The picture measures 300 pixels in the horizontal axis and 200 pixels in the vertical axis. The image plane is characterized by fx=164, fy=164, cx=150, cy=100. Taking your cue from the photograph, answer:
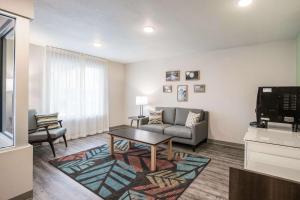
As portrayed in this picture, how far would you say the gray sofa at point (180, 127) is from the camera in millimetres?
3620

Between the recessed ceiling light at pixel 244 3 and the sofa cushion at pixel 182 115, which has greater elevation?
the recessed ceiling light at pixel 244 3

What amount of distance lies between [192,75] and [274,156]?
307 cm

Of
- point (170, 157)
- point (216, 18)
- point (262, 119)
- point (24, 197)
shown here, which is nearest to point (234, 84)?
point (262, 119)

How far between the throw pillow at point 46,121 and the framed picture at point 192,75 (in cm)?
349

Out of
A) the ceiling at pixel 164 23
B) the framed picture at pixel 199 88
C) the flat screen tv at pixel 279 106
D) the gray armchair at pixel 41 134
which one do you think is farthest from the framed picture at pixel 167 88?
the gray armchair at pixel 41 134

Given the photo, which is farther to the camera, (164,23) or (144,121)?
(144,121)

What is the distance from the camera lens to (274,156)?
1.74 metres

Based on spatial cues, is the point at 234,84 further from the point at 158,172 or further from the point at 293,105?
the point at 158,172

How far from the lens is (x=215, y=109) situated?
13.8ft

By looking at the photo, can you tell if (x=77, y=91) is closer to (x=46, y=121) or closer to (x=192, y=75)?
(x=46, y=121)

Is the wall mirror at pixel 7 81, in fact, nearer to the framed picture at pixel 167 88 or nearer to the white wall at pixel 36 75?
the white wall at pixel 36 75

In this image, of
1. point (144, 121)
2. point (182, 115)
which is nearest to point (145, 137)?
point (144, 121)

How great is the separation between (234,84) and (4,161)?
169 inches

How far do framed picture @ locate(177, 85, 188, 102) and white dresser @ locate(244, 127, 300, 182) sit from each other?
2.82 meters
